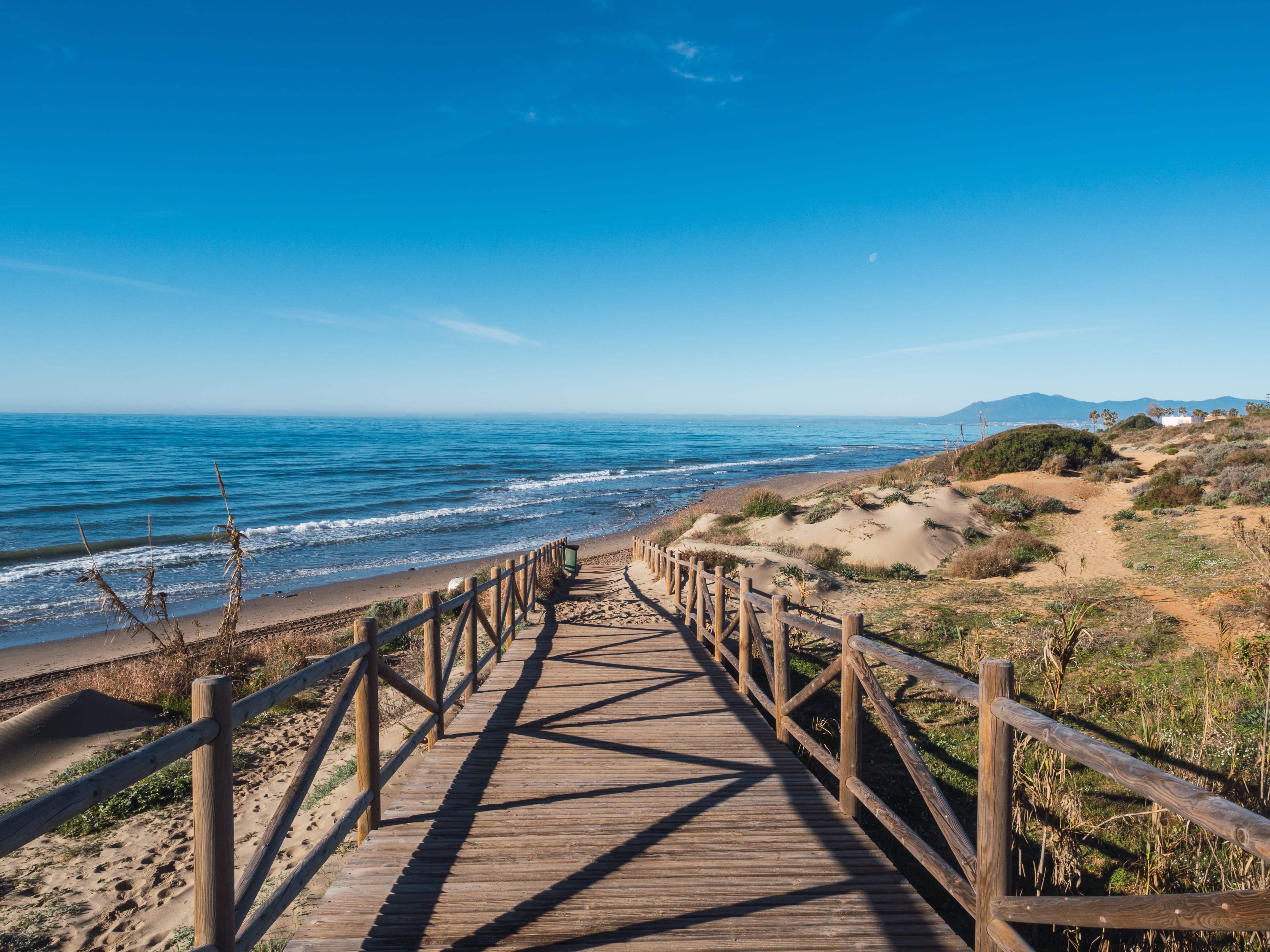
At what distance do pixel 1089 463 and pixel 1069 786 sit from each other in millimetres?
28499

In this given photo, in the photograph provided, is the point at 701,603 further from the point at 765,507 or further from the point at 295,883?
the point at 765,507

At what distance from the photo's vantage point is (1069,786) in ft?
16.6

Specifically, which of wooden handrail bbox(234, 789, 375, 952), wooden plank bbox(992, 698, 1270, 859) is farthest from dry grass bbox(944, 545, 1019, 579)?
wooden handrail bbox(234, 789, 375, 952)

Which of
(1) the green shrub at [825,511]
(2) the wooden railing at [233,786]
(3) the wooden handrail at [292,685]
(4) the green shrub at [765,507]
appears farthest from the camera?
→ (4) the green shrub at [765,507]

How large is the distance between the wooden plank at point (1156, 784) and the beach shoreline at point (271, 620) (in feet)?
24.1

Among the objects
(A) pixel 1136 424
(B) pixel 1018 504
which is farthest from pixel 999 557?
(A) pixel 1136 424

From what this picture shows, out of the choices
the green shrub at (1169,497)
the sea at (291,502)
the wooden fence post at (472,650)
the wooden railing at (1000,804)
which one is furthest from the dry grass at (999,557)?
the sea at (291,502)

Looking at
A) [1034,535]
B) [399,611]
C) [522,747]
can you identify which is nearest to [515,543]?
[399,611]

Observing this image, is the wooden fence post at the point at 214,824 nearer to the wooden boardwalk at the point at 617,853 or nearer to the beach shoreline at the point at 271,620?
the wooden boardwalk at the point at 617,853

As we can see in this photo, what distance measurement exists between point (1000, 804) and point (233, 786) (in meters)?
3.81

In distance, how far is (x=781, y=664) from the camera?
17.0ft

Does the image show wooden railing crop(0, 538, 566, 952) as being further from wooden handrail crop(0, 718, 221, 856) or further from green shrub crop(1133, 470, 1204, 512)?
green shrub crop(1133, 470, 1204, 512)

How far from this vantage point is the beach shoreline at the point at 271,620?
11.6 metres

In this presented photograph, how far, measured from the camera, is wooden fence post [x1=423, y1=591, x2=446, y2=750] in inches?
206
